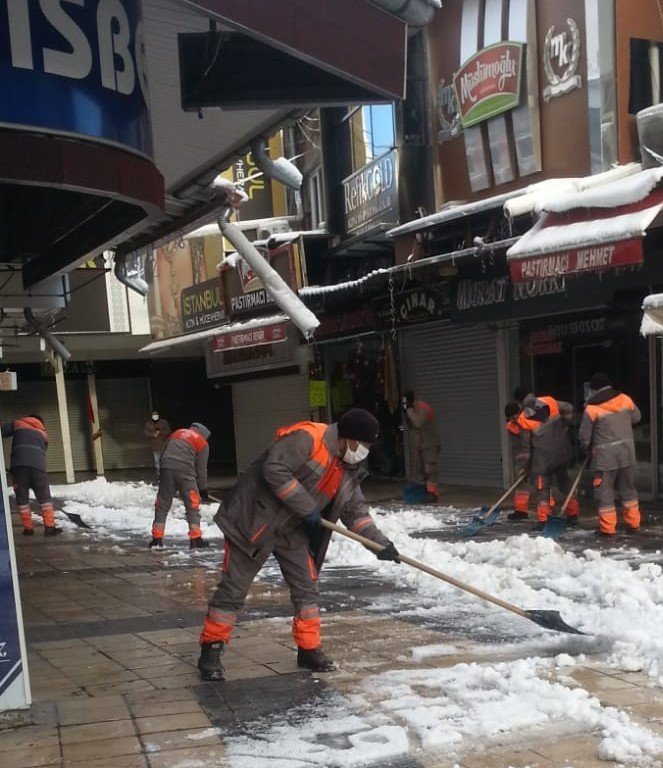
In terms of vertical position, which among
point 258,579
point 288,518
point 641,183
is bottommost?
point 258,579

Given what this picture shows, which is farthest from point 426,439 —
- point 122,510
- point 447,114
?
point 122,510

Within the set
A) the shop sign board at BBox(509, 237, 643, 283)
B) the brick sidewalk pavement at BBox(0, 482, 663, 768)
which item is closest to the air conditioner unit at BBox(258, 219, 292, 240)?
the shop sign board at BBox(509, 237, 643, 283)

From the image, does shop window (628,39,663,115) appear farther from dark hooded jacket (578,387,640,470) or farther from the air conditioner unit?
the air conditioner unit

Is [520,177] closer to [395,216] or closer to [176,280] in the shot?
[395,216]

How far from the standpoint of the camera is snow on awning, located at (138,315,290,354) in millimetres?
19062

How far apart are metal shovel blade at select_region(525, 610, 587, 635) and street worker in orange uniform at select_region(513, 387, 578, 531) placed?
195 inches

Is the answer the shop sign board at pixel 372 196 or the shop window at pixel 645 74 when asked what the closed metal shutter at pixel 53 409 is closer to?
the shop sign board at pixel 372 196

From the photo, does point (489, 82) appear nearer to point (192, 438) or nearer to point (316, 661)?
point (192, 438)

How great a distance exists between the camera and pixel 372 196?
16281mm

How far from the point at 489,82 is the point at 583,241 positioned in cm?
407

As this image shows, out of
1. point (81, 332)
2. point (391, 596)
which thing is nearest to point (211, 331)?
point (81, 332)

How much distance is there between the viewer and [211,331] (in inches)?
838

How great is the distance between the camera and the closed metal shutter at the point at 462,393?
15.3 meters

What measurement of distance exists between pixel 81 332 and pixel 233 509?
69.2 ft
